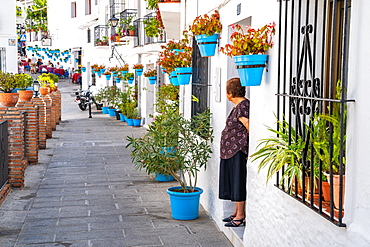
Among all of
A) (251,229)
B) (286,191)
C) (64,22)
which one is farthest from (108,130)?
(64,22)

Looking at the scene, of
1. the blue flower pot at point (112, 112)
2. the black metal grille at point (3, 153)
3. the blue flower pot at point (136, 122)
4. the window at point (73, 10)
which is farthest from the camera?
the window at point (73, 10)

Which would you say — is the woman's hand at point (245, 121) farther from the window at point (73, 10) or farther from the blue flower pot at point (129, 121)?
the window at point (73, 10)

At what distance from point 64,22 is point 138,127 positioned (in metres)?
26.9

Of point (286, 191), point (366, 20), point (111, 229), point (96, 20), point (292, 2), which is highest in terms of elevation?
point (96, 20)

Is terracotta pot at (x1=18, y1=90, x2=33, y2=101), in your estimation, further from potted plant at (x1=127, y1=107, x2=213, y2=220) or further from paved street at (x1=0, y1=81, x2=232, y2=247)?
potted plant at (x1=127, y1=107, x2=213, y2=220)

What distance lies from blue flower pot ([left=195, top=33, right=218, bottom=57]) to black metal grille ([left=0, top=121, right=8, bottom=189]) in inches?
142

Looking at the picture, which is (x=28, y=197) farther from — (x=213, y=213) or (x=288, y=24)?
(x=288, y=24)

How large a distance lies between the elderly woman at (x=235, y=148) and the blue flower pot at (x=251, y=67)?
1043 mm

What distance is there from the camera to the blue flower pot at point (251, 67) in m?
5.14

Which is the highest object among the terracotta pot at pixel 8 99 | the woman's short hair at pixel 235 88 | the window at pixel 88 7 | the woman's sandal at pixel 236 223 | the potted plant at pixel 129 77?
the window at pixel 88 7

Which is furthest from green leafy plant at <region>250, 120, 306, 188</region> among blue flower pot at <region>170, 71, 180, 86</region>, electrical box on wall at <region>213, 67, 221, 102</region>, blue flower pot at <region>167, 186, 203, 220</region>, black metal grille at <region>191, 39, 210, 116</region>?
blue flower pot at <region>170, 71, 180, 86</region>

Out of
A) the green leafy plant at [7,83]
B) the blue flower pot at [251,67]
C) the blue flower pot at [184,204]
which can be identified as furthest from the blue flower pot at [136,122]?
the blue flower pot at [251,67]

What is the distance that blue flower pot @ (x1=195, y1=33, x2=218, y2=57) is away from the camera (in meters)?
7.40

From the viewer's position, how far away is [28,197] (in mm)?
9047
